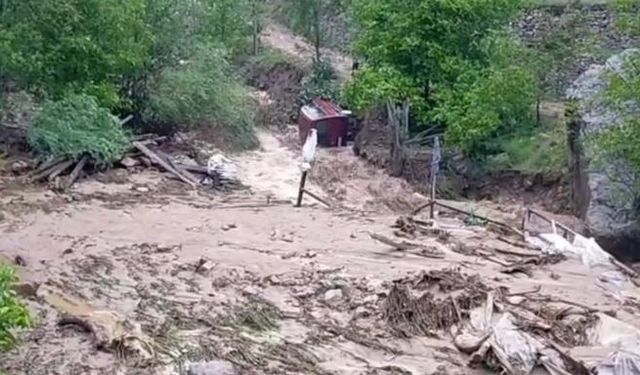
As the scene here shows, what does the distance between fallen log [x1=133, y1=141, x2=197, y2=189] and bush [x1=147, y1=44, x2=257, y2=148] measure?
2.08m

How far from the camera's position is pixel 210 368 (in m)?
8.88

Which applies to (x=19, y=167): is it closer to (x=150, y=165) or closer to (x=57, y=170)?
(x=57, y=170)

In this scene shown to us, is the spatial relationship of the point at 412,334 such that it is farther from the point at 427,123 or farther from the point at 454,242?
the point at 427,123

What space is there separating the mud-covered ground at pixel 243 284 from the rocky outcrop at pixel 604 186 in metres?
1.84

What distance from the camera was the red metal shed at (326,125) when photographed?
1065 inches

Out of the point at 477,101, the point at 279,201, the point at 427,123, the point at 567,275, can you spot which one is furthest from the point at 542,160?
the point at 567,275

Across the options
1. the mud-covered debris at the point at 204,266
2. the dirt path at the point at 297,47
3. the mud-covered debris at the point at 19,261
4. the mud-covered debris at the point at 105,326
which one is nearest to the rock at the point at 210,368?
the mud-covered debris at the point at 105,326

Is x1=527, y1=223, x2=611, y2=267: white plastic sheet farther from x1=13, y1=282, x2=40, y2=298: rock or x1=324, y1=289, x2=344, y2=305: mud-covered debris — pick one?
x1=13, y1=282, x2=40, y2=298: rock

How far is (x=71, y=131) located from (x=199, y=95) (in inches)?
194

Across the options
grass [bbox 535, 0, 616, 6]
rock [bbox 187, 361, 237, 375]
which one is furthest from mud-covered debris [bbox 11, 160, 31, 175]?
grass [bbox 535, 0, 616, 6]

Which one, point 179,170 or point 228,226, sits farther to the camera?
point 179,170

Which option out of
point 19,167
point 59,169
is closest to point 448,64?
point 59,169

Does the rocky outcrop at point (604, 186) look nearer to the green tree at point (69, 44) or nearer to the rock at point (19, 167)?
the green tree at point (69, 44)

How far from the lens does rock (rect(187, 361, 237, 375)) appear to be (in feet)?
29.0
